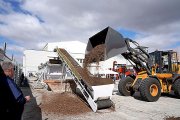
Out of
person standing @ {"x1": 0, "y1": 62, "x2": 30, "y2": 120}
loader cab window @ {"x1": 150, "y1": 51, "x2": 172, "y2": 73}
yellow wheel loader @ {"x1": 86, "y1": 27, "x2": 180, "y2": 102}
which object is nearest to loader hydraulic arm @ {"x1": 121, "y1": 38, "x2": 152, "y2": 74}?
yellow wheel loader @ {"x1": 86, "y1": 27, "x2": 180, "y2": 102}

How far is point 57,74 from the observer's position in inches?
839

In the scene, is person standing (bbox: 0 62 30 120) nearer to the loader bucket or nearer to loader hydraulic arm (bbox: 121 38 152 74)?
the loader bucket

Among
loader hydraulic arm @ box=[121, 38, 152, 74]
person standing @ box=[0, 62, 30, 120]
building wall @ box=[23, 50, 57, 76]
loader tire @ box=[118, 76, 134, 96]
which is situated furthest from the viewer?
building wall @ box=[23, 50, 57, 76]

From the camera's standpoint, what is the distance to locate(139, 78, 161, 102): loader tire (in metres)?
10.9

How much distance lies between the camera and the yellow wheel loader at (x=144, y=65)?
1030cm

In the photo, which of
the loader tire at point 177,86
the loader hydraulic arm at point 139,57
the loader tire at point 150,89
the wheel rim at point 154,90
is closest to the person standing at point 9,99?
the loader tire at point 150,89

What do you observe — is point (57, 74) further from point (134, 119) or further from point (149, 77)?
point (134, 119)

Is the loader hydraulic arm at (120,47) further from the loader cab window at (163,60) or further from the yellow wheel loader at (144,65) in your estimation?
the loader cab window at (163,60)

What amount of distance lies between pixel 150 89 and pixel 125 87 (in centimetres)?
230

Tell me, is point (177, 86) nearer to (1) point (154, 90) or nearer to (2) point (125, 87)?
(1) point (154, 90)

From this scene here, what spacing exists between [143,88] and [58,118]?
494 cm

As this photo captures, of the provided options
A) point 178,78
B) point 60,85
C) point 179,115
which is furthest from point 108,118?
point 60,85

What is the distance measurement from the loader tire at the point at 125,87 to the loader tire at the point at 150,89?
2063 mm

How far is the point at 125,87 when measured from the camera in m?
13.3
